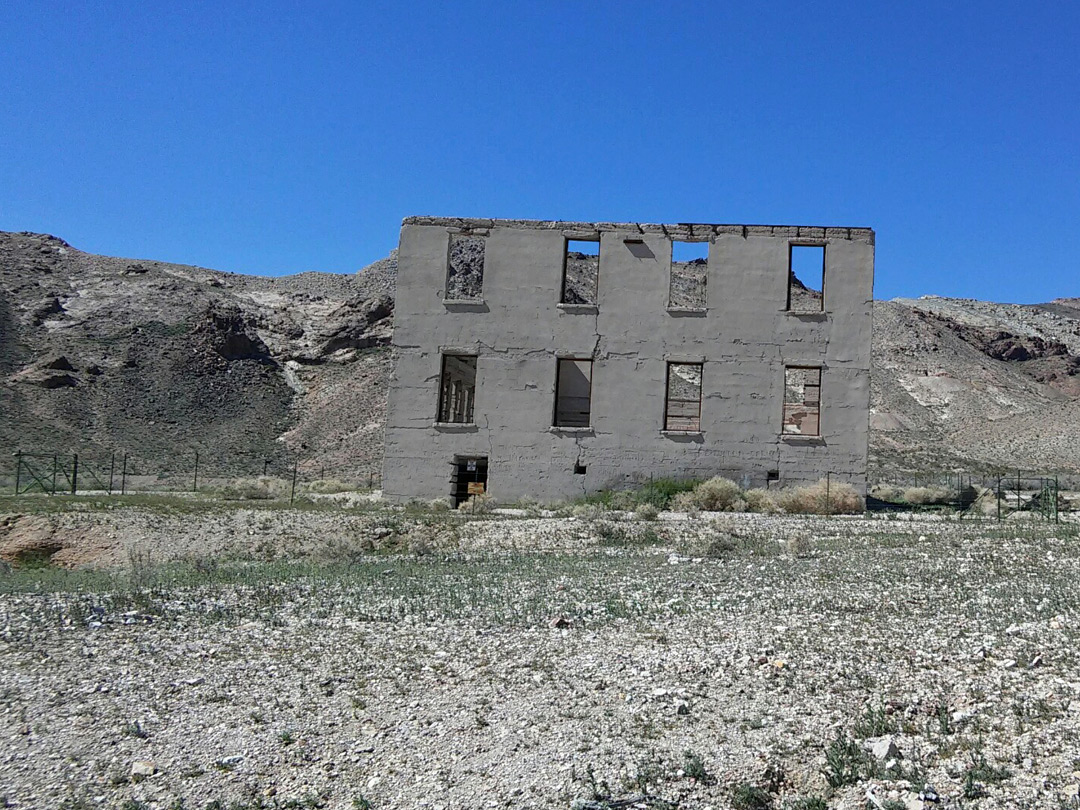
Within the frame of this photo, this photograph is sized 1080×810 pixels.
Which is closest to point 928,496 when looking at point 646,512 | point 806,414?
point 806,414

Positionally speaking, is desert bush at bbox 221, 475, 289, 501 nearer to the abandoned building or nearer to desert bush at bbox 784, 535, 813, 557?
the abandoned building

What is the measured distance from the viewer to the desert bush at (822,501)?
25.3m

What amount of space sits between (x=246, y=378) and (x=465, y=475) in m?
33.4

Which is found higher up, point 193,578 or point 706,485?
point 706,485

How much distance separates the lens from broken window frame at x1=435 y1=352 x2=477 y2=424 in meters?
27.8

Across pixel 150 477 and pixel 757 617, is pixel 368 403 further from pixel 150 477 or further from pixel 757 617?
pixel 757 617

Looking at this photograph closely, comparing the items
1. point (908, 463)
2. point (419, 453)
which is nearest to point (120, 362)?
point (419, 453)

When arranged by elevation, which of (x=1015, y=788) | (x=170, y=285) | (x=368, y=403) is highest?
(x=170, y=285)

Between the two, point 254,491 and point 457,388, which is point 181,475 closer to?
point 254,491

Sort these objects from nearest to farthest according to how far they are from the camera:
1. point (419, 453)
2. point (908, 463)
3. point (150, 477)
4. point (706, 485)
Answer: point (706, 485) < point (419, 453) < point (150, 477) < point (908, 463)

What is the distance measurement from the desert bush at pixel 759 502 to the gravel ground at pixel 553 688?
10.8 metres

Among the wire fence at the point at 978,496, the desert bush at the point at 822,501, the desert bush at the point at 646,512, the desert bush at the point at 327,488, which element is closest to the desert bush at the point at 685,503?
the desert bush at the point at 646,512

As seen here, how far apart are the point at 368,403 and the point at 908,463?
29840 millimetres

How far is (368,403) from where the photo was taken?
5450 cm
